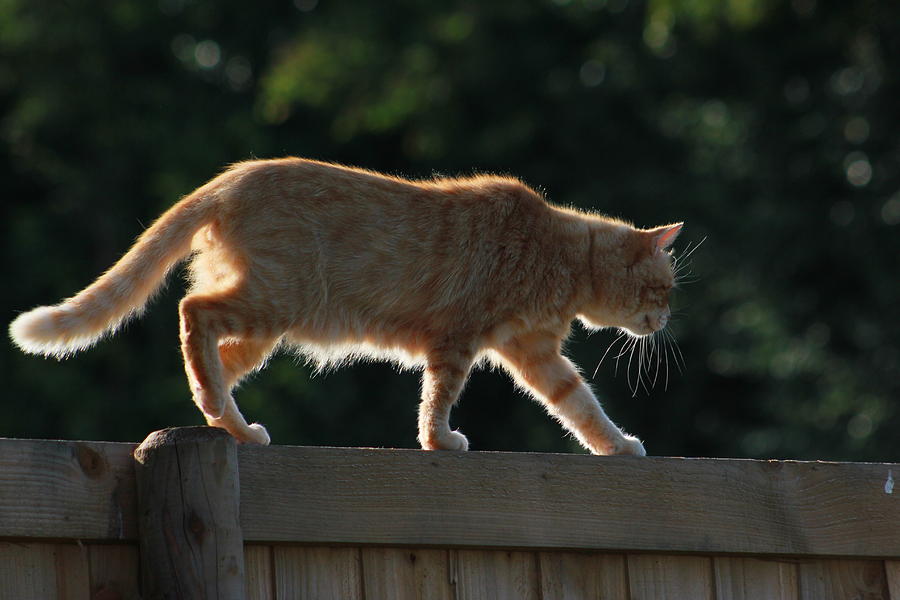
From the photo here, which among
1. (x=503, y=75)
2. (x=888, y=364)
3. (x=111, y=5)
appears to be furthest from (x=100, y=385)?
(x=888, y=364)

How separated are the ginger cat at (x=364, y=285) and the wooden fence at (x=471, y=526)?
938 millimetres

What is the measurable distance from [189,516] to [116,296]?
1.19 m

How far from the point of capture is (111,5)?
484 inches

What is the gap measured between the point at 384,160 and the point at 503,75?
150 cm

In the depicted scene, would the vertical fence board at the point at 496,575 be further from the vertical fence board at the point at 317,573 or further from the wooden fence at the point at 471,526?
the vertical fence board at the point at 317,573

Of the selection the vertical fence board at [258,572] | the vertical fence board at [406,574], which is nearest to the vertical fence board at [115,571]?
the vertical fence board at [258,572]

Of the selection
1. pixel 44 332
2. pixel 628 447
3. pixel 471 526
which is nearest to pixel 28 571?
pixel 471 526

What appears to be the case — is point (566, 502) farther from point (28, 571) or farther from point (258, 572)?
point (28, 571)

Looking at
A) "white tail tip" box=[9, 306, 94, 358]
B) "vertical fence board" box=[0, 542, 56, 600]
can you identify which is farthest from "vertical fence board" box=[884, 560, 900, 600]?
"white tail tip" box=[9, 306, 94, 358]

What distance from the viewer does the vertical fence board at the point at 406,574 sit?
249cm

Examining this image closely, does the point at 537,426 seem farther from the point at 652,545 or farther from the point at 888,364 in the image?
the point at 652,545

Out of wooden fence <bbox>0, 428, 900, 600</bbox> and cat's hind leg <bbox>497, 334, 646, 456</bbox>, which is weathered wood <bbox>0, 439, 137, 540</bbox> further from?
cat's hind leg <bbox>497, 334, 646, 456</bbox>

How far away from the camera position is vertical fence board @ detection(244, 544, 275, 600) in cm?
236

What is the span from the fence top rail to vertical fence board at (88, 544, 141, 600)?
0.03m
